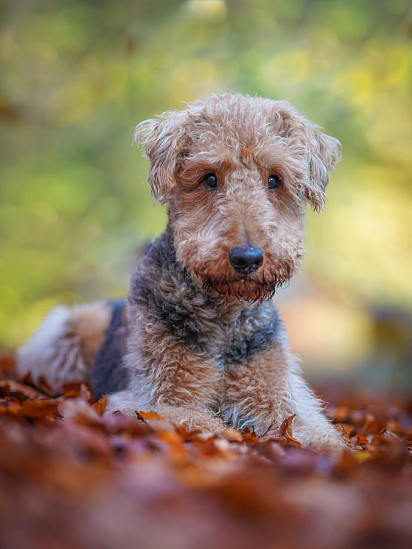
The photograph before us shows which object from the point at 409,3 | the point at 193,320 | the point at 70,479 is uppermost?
the point at 409,3

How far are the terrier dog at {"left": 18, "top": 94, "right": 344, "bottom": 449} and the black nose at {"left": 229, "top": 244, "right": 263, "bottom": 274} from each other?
0.05 m

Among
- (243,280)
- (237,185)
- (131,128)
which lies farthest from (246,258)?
(131,128)

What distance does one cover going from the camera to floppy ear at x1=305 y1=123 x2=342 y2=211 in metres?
3.37

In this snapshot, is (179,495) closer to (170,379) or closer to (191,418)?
(191,418)

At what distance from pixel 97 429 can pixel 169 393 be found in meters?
0.85

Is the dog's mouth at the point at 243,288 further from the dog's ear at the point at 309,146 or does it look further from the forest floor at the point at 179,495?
the forest floor at the point at 179,495

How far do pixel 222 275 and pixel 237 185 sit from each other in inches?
20.5

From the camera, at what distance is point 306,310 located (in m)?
10.6

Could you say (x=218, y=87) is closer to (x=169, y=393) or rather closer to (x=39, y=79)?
(x=39, y=79)

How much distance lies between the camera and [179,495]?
1.55m

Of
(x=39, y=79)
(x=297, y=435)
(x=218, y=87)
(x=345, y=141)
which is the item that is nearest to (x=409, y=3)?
(x=345, y=141)

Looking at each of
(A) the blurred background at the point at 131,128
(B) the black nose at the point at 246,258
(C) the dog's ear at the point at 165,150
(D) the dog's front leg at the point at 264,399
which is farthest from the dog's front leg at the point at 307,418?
(A) the blurred background at the point at 131,128

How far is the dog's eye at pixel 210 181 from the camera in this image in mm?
3145

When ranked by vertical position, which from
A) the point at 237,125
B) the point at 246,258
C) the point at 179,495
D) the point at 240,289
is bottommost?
the point at 179,495
